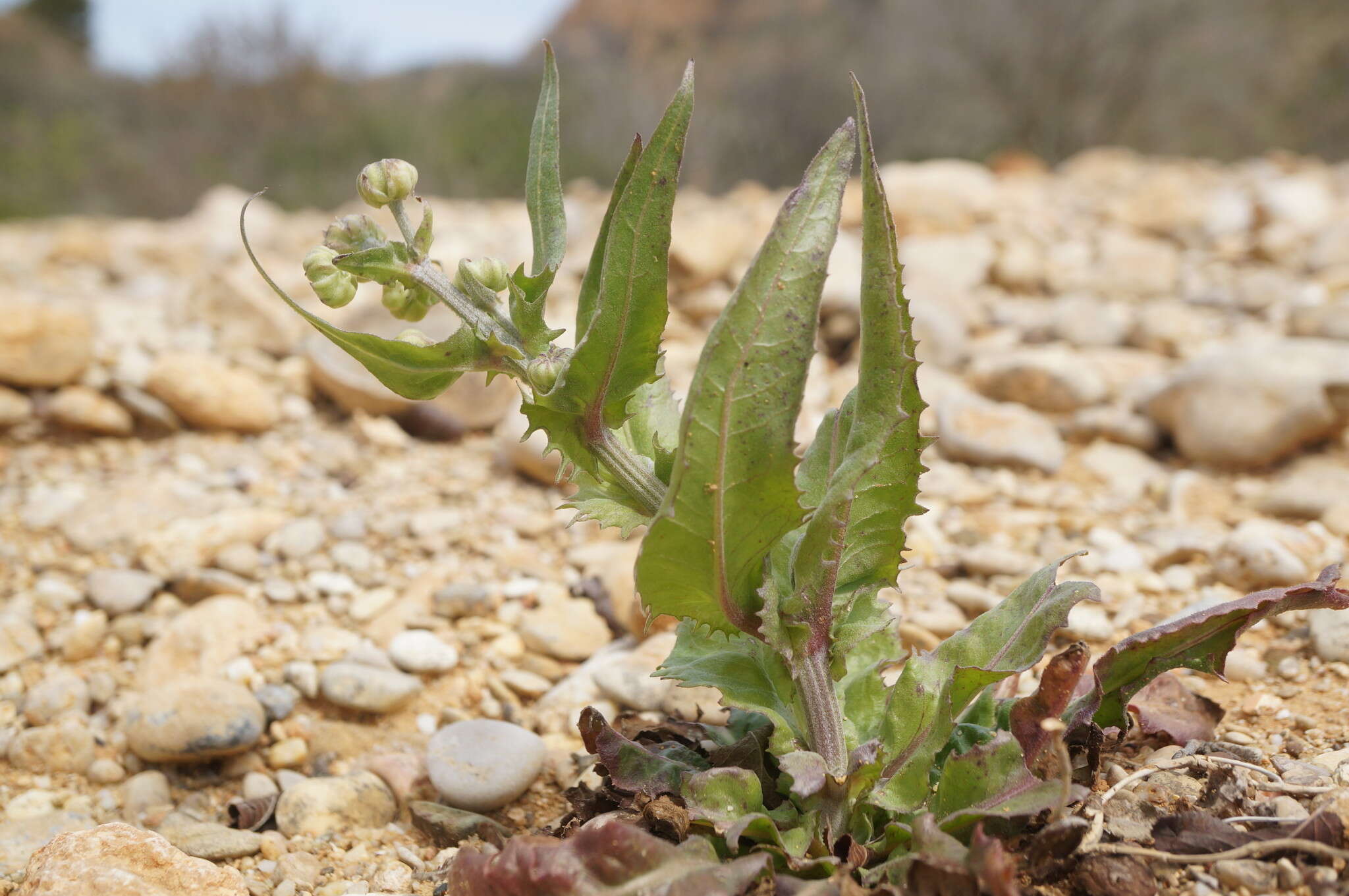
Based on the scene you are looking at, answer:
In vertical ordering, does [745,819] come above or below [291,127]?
below

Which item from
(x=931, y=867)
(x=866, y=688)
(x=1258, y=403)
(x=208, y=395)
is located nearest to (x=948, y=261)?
(x=1258, y=403)

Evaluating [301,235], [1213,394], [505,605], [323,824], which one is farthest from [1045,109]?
[323,824]

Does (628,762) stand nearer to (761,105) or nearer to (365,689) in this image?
(365,689)

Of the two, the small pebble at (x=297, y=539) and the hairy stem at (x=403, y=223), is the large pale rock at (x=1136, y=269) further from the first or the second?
the hairy stem at (x=403, y=223)

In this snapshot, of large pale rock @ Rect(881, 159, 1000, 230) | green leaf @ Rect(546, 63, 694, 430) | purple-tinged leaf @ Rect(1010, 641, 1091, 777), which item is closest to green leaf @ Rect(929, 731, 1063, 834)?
purple-tinged leaf @ Rect(1010, 641, 1091, 777)

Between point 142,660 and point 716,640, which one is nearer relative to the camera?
point 716,640

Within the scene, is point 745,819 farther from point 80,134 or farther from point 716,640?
point 80,134
